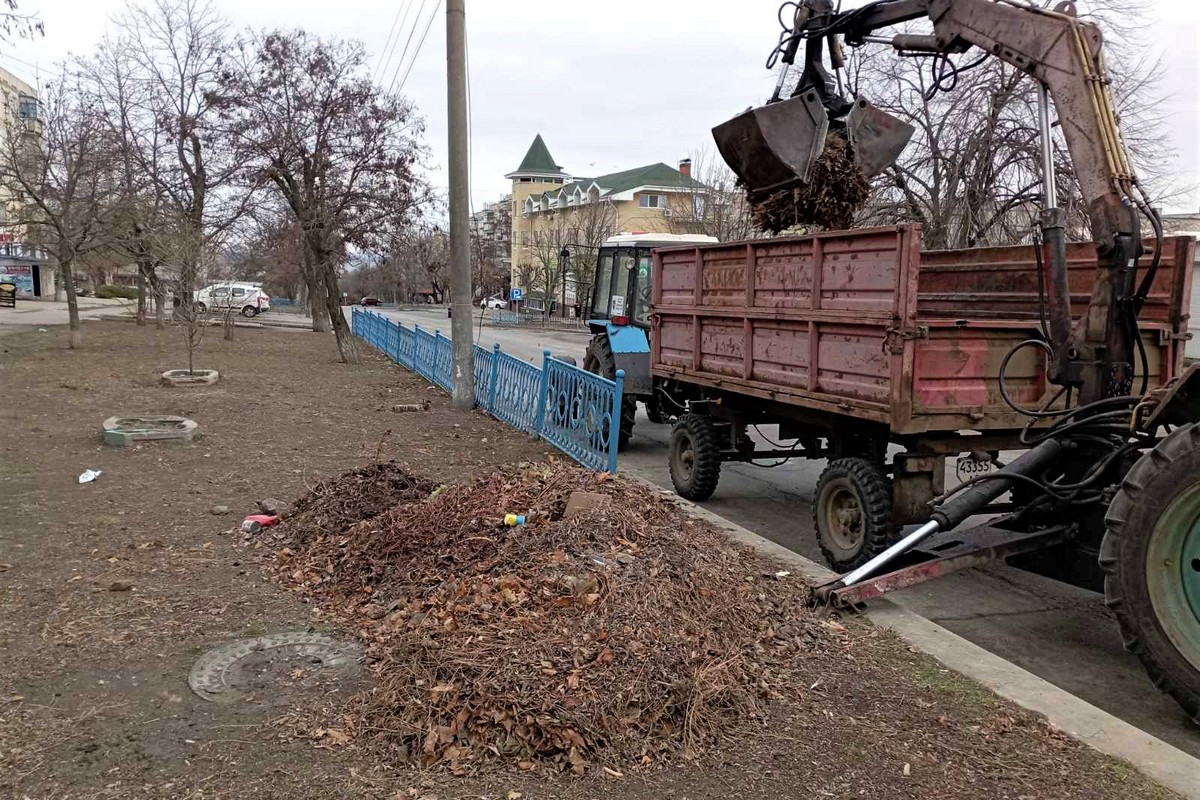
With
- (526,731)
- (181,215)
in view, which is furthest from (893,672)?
(181,215)

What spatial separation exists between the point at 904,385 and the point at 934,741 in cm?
238

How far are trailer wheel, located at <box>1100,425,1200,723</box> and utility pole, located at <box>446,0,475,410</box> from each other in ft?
32.7

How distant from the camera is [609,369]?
10.6 metres

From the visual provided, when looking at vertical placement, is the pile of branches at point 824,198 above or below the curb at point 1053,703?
above

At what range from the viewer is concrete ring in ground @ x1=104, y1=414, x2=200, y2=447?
8.97 metres

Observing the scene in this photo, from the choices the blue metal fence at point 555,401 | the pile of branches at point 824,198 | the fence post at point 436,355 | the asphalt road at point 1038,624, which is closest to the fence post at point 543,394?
the blue metal fence at point 555,401

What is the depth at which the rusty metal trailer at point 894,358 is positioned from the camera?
5.12 meters

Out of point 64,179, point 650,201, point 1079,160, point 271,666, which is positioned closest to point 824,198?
point 1079,160

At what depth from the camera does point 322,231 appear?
23719 mm

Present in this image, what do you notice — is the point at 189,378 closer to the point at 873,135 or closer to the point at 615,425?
the point at 615,425

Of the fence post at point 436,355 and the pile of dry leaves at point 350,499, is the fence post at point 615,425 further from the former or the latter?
the fence post at point 436,355

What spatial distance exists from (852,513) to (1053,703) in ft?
7.60

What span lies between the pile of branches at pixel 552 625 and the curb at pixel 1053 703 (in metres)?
0.53

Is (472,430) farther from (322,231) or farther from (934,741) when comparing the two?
(322,231)
